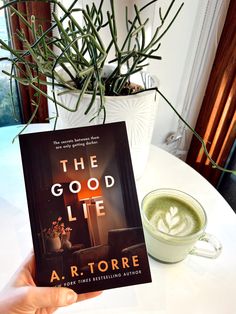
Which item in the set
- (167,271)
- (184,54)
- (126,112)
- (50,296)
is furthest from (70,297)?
(184,54)

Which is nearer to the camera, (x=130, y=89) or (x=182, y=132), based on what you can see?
(x=130, y=89)

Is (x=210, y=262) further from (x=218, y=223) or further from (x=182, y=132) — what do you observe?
(x=182, y=132)

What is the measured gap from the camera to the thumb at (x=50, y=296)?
0.34 m

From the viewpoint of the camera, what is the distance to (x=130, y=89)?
52 cm

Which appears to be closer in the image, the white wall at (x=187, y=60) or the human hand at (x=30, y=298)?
the human hand at (x=30, y=298)

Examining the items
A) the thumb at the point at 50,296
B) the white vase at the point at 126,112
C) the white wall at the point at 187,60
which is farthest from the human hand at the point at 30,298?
the white wall at the point at 187,60

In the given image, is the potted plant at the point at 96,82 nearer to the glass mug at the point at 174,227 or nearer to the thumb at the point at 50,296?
the glass mug at the point at 174,227

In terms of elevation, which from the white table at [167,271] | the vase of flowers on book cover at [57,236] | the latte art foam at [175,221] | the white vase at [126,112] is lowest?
the white table at [167,271]

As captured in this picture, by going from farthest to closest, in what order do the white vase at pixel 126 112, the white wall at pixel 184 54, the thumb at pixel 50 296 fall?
the white wall at pixel 184 54
the white vase at pixel 126 112
the thumb at pixel 50 296

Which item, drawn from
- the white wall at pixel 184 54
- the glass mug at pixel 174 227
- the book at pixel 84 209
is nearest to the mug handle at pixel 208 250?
the glass mug at pixel 174 227

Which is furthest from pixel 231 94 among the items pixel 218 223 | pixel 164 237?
pixel 164 237

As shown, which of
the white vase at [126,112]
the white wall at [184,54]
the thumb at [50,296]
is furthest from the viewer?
the white wall at [184,54]

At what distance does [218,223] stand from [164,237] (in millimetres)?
175

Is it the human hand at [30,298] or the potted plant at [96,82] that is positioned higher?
the potted plant at [96,82]
